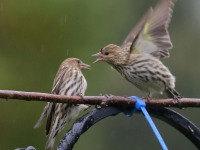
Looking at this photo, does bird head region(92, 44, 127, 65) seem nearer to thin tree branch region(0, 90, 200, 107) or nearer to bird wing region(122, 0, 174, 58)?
bird wing region(122, 0, 174, 58)

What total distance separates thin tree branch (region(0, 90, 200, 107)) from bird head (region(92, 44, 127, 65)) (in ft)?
8.10

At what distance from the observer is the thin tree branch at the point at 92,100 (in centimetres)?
361

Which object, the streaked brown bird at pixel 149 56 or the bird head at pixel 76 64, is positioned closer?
the streaked brown bird at pixel 149 56

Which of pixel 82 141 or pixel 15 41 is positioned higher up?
pixel 15 41

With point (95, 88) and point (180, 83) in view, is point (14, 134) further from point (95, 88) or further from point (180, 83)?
point (180, 83)

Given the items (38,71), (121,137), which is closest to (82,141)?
(121,137)

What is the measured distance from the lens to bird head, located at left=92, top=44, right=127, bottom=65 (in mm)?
6488

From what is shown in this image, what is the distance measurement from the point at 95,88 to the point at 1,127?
7.96ft

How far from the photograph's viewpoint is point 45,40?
1237 centimetres

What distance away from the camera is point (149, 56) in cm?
659

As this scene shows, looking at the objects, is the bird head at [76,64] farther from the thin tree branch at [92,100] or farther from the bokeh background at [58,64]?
the bokeh background at [58,64]

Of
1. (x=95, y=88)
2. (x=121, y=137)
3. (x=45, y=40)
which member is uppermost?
(x=45, y=40)

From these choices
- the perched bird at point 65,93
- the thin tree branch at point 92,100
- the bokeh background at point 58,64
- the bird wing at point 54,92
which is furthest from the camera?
the bokeh background at point 58,64

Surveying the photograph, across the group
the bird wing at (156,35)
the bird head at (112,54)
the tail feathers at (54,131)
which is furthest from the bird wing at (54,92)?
the bird wing at (156,35)
